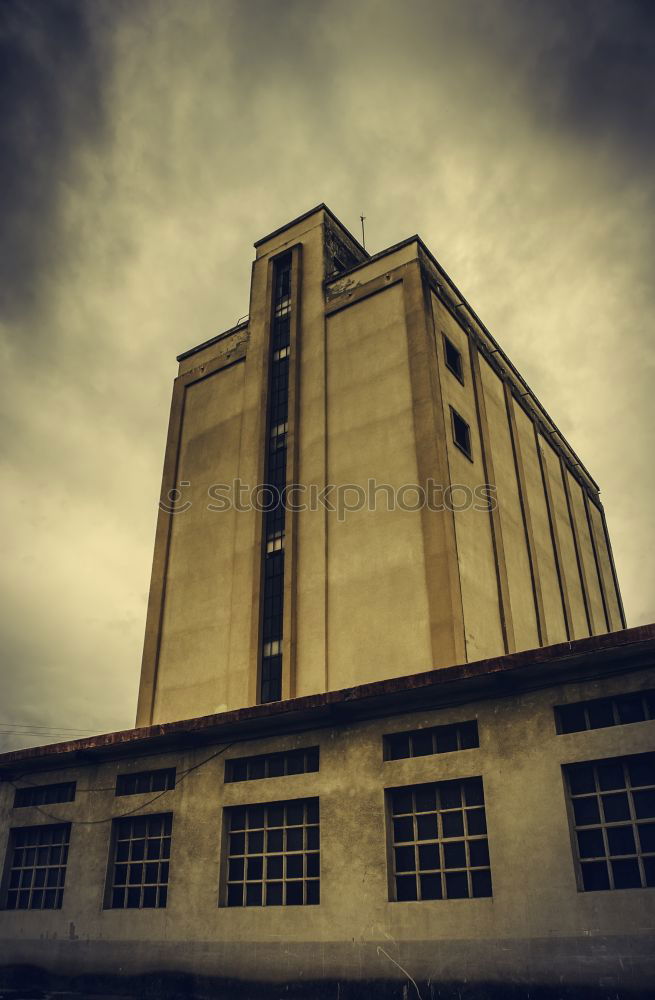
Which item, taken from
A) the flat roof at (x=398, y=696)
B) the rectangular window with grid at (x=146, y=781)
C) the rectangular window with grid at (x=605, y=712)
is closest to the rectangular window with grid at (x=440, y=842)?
the flat roof at (x=398, y=696)

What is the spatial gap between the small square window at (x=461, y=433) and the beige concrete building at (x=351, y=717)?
0.13 metres

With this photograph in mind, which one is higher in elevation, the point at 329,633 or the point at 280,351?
the point at 280,351

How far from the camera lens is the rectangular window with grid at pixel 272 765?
18.8 meters

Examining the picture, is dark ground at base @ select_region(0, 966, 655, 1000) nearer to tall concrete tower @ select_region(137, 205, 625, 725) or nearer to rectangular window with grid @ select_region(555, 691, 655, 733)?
rectangular window with grid @ select_region(555, 691, 655, 733)

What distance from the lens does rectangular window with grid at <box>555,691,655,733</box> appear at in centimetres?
1518

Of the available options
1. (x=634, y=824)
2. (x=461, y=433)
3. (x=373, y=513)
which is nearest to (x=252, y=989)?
(x=634, y=824)

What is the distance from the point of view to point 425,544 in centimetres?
2677

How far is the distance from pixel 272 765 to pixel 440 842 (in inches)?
183

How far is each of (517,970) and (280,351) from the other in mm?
26247

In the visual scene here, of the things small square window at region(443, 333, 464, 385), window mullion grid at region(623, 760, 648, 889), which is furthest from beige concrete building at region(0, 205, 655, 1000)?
small square window at region(443, 333, 464, 385)

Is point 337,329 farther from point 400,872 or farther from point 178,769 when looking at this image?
point 400,872

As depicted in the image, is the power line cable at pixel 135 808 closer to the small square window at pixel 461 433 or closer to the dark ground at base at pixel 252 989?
the dark ground at base at pixel 252 989

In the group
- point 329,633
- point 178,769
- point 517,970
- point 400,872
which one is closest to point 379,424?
→ point 329,633

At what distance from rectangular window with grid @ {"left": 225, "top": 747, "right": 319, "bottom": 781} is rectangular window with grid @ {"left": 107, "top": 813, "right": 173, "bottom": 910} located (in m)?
2.26
